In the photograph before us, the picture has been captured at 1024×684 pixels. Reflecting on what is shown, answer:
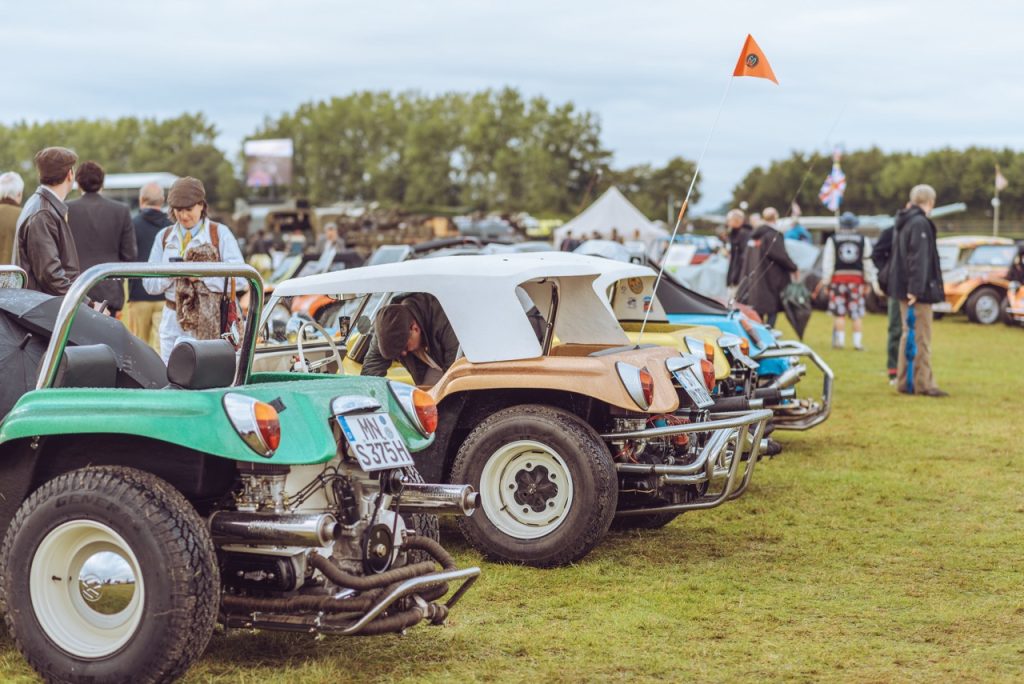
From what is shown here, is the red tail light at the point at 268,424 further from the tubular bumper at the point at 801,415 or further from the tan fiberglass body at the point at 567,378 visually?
the tubular bumper at the point at 801,415

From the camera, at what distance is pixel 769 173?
120m

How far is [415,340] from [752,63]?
320cm

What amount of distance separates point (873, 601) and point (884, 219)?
189 feet

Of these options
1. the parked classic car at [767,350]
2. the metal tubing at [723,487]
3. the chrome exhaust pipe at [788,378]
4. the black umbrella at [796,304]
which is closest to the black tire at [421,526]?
the metal tubing at [723,487]

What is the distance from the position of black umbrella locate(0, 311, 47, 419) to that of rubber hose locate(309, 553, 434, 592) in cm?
140

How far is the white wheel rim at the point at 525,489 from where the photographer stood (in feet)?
21.4

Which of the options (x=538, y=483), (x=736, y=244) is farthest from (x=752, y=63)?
(x=736, y=244)

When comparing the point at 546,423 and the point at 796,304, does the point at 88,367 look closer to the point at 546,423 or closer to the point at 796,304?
the point at 546,423

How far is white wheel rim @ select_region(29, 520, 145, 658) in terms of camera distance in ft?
14.0

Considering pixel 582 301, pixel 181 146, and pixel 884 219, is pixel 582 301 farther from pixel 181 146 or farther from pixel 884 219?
pixel 181 146

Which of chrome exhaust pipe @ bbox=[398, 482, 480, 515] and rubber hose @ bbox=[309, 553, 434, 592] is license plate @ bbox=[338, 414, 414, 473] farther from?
rubber hose @ bbox=[309, 553, 434, 592]

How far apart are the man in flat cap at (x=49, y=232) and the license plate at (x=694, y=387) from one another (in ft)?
11.8

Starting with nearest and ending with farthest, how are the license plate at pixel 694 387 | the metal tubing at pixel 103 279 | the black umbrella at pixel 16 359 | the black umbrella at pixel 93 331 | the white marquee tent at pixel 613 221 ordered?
1. the metal tubing at pixel 103 279
2. the black umbrella at pixel 16 359
3. the black umbrella at pixel 93 331
4. the license plate at pixel 694 387
5. the white marquee tent at pixel 613 221

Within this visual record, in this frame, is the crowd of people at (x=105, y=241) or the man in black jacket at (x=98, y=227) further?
the man in black jacket at (x=98, y=227)
